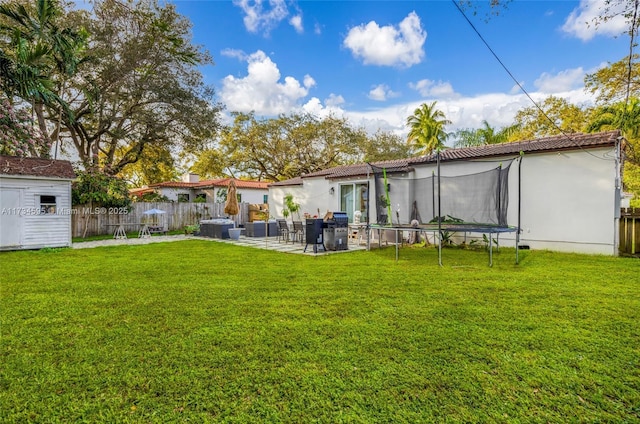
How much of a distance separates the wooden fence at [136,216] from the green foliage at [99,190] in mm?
322

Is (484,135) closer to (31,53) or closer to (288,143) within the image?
(288,143)

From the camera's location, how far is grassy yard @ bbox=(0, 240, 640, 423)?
2.12 meters

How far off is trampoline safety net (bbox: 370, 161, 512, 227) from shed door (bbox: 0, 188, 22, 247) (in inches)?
438

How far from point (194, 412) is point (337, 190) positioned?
475 inches

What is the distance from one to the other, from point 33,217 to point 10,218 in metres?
0.54

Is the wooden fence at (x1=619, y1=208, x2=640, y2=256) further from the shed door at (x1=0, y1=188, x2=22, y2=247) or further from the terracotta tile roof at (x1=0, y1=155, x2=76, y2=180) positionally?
the shed door at (x1=0, y1=188, x2=22, y2=247)

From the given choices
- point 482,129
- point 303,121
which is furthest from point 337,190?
point 482,129

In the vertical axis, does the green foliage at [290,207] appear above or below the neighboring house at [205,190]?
below

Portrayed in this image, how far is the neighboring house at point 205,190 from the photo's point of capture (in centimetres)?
2461

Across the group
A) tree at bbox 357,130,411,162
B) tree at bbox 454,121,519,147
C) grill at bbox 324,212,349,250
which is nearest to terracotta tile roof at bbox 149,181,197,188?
tree at bbox 357,130,411,162

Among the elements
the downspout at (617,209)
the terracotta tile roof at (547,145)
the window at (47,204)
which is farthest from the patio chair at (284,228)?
the downspout at (617,209)

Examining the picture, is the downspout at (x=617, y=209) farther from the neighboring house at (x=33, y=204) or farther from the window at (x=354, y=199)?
the neighboring house at (x=33, y=204)

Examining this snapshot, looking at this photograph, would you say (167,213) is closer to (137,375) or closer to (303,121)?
(303,121)

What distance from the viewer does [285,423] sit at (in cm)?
195
